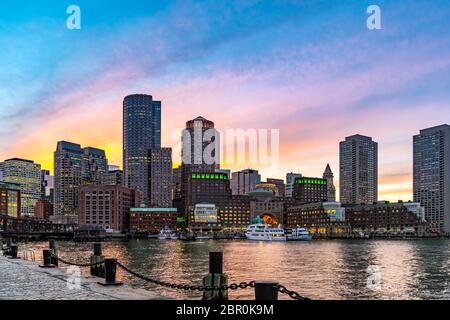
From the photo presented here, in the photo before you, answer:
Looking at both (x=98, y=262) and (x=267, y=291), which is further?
(x=98, y=262)

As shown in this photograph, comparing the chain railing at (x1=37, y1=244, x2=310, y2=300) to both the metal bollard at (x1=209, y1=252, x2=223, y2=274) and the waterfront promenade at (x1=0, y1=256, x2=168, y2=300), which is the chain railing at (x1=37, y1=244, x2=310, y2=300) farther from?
the waterfront promenade at (x1=0, y1=256, x2=168, y2=300)

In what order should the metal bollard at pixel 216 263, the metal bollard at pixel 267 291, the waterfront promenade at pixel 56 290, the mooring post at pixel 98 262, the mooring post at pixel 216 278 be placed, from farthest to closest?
1. the mooring post at pixel 98 262
2. the metal bollard at pixel 216 263
3. the mooring post at pixel 216 278
4. the waterfront promenade at pixel 56 290
5. the metal bollard at pixel 267 291

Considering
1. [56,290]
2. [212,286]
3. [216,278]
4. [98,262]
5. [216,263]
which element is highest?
[216,263]

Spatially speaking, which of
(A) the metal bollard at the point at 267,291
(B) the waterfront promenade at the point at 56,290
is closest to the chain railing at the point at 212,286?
(A) the metal bollard at the point at 267,291

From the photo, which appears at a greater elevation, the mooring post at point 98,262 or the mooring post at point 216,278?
the mooring post at point 216,278

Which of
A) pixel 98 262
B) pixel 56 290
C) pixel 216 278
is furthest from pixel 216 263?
pixel 98 262

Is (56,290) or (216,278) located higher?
(216,278)

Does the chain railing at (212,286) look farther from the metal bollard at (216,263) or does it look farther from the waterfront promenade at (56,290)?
the waterfront promenade at (56,290)

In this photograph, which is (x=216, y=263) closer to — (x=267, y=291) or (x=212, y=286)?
(x=212, y=286)

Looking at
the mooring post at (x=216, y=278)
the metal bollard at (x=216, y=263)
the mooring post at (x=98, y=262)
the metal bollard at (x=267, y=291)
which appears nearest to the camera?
the metal bollard at (x=267, y=291)

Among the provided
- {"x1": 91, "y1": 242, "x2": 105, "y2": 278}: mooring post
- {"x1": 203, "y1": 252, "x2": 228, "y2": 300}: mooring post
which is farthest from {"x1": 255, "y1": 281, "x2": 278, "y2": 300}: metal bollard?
{"x1": 91, "y1": 242, "x2": 105, "y2": 278}: mooring post
